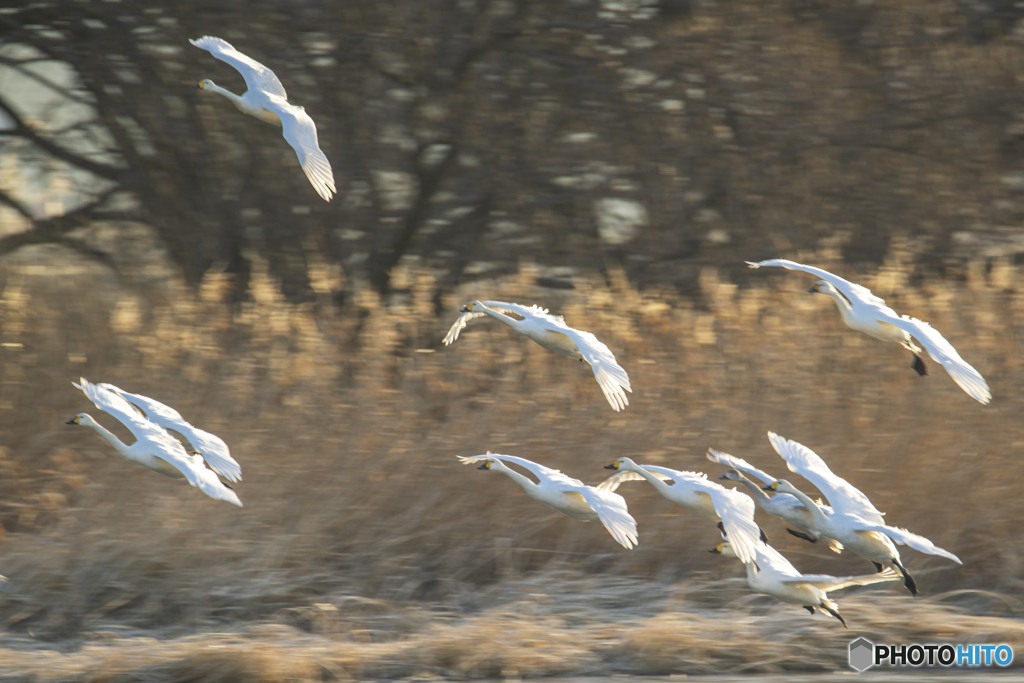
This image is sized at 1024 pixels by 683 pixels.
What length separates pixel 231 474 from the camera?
405cm

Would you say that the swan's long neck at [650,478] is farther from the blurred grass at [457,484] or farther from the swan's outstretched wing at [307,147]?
the swan's outstretched wing at [307,147]

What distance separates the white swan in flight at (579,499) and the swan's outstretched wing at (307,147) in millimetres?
1183

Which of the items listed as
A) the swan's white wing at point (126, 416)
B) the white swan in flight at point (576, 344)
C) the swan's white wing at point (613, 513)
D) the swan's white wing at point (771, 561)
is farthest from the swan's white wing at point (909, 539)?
the swan's white wing at point (126, 416)

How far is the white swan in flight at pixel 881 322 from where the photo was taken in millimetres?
4074

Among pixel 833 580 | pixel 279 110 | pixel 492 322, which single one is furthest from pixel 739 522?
pixel 492 322

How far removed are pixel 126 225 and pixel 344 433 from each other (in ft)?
17.1

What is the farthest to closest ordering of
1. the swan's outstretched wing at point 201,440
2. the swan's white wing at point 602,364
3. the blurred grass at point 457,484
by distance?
the blurred grass at point 457,484, the swan's white wing at point 602,364, the swan's outstretched wing at point 201,440

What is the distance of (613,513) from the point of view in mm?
4273

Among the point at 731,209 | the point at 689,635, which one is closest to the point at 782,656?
the point at 689,635

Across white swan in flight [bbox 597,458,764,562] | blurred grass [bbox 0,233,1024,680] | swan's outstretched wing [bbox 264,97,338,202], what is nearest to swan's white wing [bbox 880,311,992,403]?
white swan in flight [bbox 597,458,764,562]

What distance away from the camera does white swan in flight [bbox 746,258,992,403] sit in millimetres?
4074

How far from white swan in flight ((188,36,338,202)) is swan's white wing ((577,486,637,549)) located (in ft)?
4.89

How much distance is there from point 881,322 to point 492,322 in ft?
12.4

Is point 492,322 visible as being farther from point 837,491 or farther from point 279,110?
point 837,491
